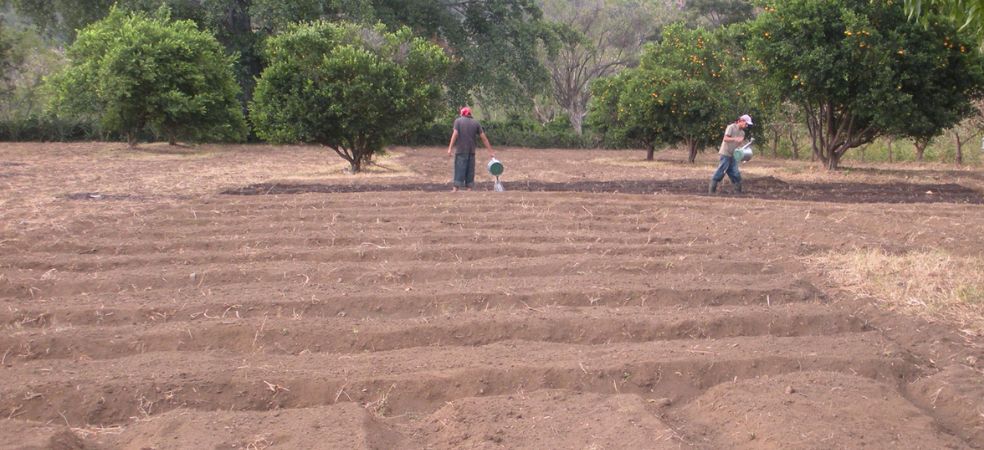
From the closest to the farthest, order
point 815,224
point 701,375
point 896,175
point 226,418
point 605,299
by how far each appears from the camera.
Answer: point 226,418 → point 701,375 → point 605,299 → point 815,224 → point 896,175

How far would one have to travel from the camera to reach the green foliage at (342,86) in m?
17.8

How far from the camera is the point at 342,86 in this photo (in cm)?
1772

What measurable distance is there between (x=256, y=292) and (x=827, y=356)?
4.11 metres

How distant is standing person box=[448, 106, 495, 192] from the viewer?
12859 mm

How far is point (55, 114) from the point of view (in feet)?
100

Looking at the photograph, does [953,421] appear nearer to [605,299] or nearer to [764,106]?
[605,299]

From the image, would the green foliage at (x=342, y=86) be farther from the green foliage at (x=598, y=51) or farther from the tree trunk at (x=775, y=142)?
the green foliage at (x=598, y=51)

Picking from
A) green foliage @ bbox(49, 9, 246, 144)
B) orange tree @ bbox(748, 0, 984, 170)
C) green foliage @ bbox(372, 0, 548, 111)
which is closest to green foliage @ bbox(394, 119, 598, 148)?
green foliage @ bbox(372, 0, 548, 111)

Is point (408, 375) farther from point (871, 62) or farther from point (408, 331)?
point (871, 62)

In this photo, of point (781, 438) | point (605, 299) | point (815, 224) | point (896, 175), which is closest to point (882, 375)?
point (781, 438)

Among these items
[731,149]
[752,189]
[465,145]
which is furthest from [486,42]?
[731,149]

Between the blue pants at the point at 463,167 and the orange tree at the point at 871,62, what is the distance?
7869 millimetres

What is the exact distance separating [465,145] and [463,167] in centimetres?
52

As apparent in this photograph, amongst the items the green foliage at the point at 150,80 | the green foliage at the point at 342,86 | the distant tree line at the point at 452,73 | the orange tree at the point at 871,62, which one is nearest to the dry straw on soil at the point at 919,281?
the distant tree line at the point at 452,73
